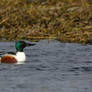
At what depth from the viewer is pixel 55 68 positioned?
1504cm

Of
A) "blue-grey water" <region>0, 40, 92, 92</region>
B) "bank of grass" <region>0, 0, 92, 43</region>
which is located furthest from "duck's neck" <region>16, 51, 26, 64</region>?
"bank of grass" <region>0, 0, 92, 43</region>

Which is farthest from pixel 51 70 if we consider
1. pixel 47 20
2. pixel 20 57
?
pixel 47 20

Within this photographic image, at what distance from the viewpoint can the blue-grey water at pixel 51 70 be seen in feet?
41.1

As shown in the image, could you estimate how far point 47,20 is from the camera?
22.2 metres

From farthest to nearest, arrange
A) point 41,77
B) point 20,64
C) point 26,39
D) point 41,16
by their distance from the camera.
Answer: point 41,16 → point 26,39 → point 20,64 → point 41,77

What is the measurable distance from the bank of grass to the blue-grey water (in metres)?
1.20

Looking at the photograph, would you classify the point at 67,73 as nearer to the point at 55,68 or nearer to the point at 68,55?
the point at 55,68

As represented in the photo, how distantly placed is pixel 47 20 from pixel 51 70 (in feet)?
25.1

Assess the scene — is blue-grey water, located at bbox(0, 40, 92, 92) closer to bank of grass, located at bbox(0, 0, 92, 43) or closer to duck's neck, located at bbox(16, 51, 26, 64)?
duck's neck, located at bbox(16, 51, 26, 64)

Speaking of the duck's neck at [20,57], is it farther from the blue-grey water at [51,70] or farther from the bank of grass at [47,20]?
the bank of grass at [47,20]

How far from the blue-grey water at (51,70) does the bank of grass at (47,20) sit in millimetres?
1197

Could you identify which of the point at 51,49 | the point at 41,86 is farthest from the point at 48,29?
the point at 41,86

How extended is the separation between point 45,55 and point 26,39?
3.53 m

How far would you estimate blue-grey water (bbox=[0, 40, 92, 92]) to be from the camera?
12516 mm
